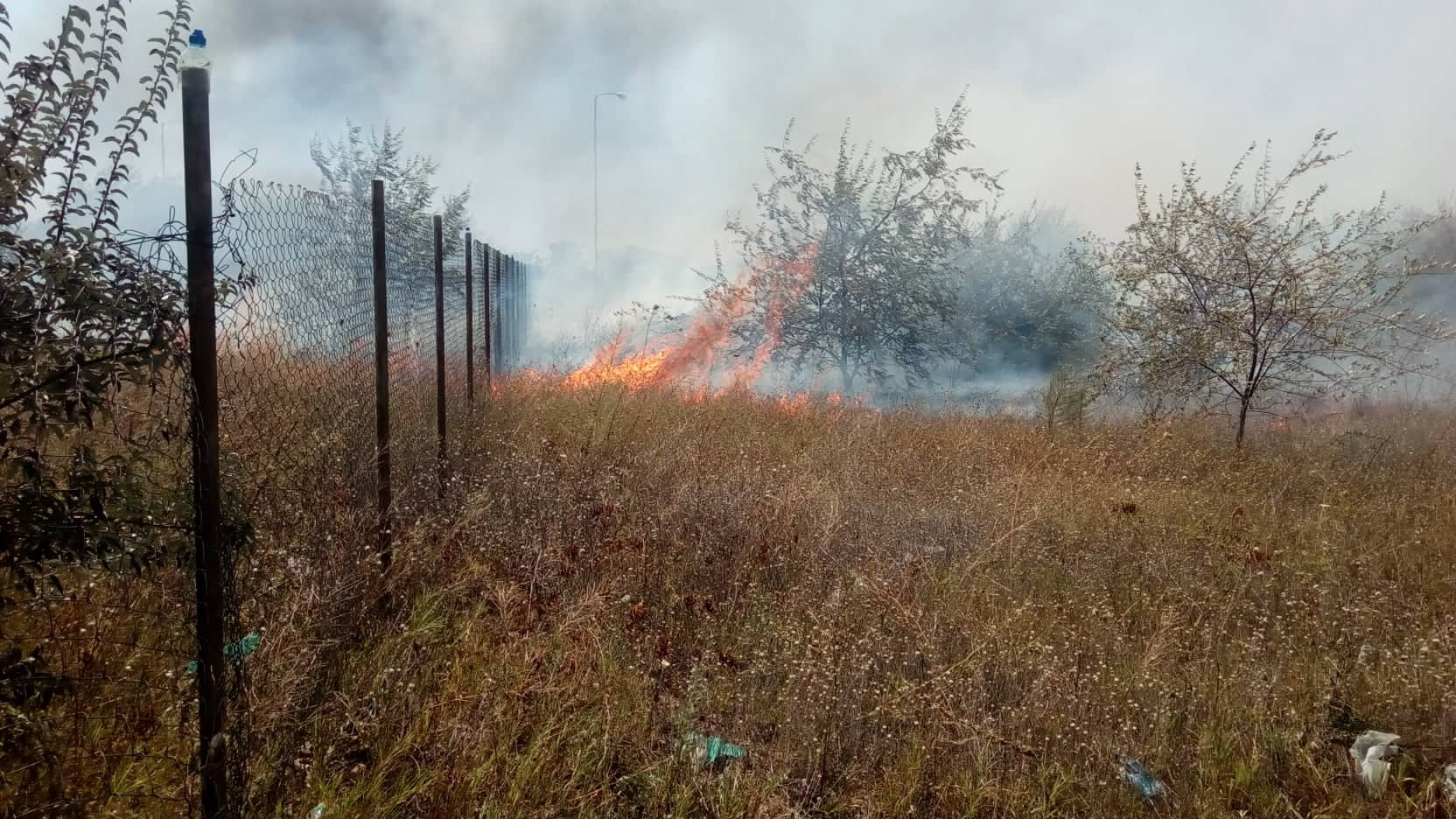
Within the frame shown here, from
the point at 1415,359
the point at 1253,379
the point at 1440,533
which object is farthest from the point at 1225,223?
the point at 1415,359

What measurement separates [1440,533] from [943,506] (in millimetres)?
2780

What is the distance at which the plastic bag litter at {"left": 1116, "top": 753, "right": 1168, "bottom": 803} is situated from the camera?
2.12 m

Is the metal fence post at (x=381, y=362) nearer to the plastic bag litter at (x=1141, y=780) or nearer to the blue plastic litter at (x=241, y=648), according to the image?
the blue plastic litter at (x=241, y=648)

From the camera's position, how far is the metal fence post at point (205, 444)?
1.45m

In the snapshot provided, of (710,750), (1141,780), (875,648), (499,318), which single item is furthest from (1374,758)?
(499,318)

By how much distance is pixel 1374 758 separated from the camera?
2.23m

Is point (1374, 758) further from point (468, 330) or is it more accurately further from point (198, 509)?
point (468, 330)

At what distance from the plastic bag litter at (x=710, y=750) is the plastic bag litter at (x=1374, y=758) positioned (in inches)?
72.7

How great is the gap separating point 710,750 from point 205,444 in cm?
148

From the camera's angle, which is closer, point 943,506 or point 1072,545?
point 1072,545

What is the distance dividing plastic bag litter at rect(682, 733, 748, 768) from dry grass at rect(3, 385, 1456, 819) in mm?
47

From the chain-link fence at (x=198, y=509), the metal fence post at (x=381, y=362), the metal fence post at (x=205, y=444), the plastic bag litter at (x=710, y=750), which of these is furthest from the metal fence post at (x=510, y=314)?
the metal fence post at (x=205, y=444)

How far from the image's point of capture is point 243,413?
99.3 inches

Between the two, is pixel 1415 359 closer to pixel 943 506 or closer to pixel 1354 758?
pixel 943 506
